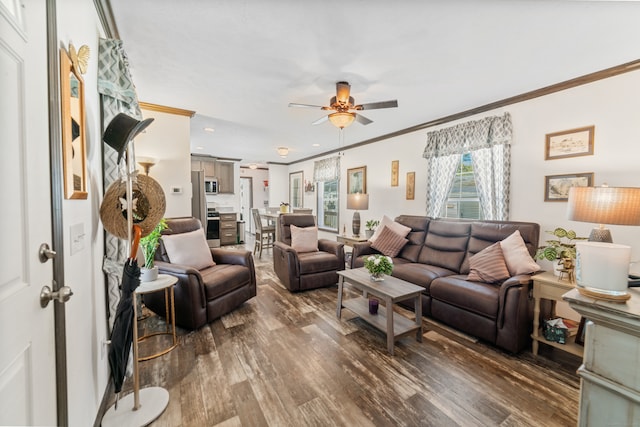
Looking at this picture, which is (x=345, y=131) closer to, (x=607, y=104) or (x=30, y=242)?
(x=607, y=104)

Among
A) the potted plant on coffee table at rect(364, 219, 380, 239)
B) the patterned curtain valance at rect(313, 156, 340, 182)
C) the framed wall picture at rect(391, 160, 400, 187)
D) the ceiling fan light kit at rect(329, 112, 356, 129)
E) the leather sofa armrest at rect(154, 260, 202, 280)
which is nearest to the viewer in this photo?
the leather sofa armrest at rect(154, 260, 202, 280)

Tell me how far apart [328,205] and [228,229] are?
264 centimetres

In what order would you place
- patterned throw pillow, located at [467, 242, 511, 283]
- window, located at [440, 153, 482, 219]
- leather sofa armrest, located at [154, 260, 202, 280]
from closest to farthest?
1. leather sofa armrest, located at [154, 260, 202, 280]
2. patterned throw pillow, located at [467, 242, 511, 283]
3. window, located at [440, 153, 482, 219]

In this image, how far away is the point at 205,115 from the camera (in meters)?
3.77

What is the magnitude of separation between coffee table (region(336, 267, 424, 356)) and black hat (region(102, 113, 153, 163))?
2.15 m

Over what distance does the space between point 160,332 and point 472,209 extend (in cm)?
410

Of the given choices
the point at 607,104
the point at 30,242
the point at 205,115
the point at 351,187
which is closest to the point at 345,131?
the point at 351,187

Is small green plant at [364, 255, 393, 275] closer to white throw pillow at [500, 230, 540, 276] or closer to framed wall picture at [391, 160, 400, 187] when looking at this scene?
white throw pillow at [500, 230, 540, 276]

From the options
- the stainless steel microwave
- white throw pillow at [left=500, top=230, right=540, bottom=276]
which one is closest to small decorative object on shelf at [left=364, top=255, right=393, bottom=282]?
white throw pillow at [left=500, top=230, right=540, bottom=276]

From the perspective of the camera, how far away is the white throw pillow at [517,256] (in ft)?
8.01

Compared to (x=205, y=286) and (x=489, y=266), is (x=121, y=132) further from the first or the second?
(x=489, y=266)

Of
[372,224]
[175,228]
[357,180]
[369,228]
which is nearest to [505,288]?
[369,228]

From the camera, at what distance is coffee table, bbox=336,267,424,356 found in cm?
221

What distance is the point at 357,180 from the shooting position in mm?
5512
